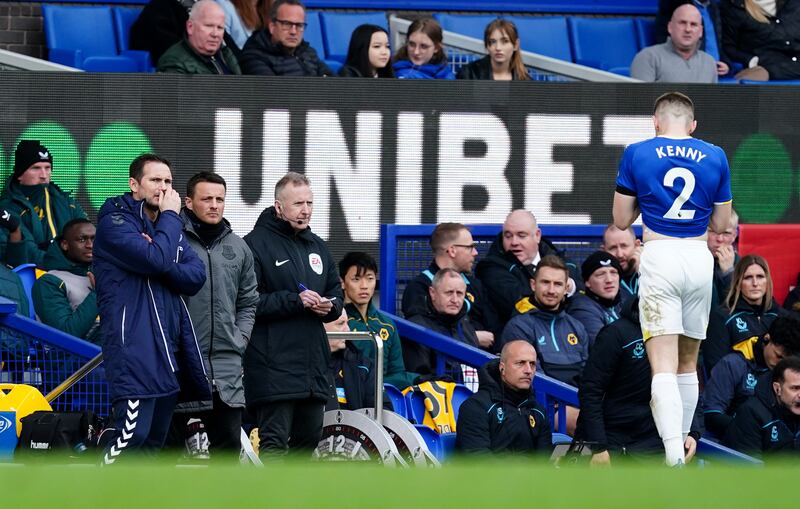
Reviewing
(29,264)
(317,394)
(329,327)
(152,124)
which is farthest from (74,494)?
(152,124)

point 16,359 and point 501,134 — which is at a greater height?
point 501,134

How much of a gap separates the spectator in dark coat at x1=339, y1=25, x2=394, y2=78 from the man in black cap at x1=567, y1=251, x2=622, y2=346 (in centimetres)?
236

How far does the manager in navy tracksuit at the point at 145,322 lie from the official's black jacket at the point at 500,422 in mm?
1875

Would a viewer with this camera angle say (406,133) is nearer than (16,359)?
No

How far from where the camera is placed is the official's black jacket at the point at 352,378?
9.23 m

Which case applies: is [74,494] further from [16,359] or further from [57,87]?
[57,87]

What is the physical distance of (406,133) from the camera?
38.3 feet

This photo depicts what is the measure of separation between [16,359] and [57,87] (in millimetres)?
2627

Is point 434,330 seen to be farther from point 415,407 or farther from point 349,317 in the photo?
point 415,407

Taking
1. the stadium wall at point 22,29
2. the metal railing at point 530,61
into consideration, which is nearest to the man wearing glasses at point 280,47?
the metal railing at point 530,61

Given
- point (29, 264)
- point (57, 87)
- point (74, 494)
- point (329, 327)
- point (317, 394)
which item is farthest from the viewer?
point (57, 87)

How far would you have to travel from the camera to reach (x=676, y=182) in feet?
25.2

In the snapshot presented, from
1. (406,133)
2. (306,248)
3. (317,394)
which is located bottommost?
(317,394)

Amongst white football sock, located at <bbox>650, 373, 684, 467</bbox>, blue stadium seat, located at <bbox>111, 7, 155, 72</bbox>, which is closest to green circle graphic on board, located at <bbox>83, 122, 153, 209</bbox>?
blue stadium seat, located at <bbox>111, 7, 155, 72</bbox>
